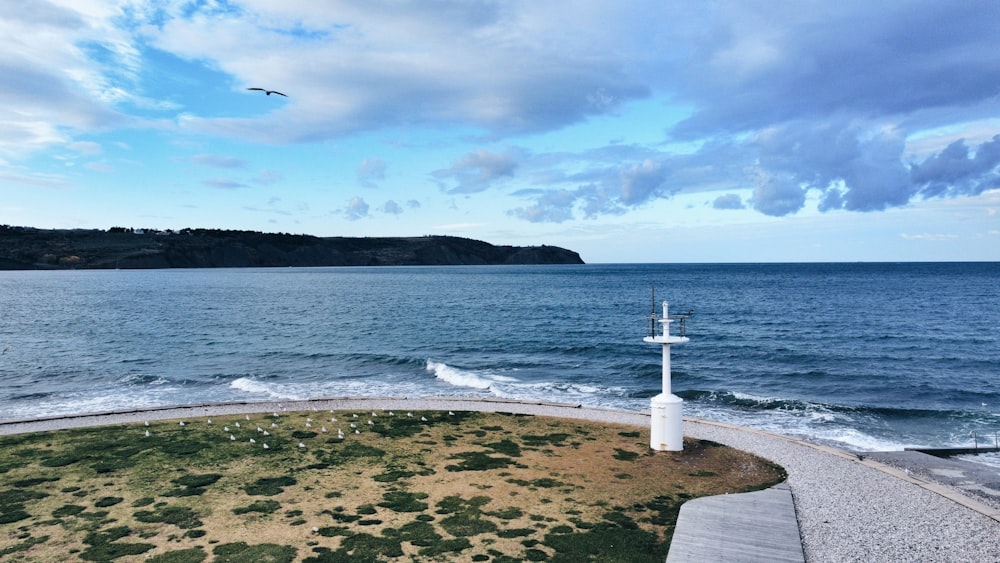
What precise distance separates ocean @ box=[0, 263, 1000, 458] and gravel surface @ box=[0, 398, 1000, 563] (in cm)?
549

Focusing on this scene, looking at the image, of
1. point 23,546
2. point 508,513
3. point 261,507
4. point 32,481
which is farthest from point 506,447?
point 32,481

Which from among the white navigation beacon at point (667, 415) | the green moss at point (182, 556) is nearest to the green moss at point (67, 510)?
the green moss at point (182, 556)

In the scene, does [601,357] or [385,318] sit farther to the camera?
[385,318]

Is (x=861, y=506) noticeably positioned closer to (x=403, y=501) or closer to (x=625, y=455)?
(x=625, y=455)

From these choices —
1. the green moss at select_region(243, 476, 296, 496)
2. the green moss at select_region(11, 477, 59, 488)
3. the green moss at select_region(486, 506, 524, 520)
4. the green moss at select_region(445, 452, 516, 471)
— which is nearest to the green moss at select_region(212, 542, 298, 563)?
the green moss at select_region(243, 476, 296, 496)

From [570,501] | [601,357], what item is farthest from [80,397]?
[601,357]

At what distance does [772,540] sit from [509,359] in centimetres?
3283

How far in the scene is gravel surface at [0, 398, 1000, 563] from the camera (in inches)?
Answer: 500

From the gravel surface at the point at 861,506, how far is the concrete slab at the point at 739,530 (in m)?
0.37

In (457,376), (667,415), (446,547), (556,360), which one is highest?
(667,415)

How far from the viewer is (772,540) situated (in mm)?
12977

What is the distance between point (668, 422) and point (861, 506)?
5.85 meters

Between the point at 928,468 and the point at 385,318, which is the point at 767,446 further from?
the point at 385,318

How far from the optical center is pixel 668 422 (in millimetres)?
19500
